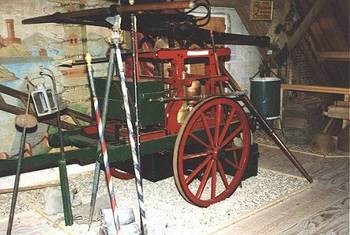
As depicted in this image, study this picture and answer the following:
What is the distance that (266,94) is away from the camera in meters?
5.88

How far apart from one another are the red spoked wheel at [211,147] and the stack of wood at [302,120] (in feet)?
7.18

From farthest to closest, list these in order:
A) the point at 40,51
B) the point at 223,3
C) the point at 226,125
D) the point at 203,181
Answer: the point at 223,3 → the point at 40,51 → the point at 226,125 → the point at 203,181

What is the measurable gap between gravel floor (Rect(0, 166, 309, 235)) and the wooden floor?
0.45ft

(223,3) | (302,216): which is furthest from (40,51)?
(302,216)

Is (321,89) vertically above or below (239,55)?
below

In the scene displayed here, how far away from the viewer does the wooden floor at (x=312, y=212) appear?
3.14 metres

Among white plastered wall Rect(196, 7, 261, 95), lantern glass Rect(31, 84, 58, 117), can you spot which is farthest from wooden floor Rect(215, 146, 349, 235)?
white plastered wall Rect(196, 7, 261, 95)

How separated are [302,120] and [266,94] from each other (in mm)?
667

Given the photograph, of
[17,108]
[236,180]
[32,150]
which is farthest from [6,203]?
[236,180]

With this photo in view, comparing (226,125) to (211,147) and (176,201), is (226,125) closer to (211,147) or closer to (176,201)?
(211,147)

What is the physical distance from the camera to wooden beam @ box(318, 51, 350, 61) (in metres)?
6.42

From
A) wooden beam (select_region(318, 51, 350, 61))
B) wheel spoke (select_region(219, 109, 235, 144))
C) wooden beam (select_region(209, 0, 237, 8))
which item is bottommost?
wheel spoke (select_region(219, 109, 235, 144))

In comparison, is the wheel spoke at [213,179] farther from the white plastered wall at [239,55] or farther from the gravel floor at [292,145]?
the white plastered wall at [239,55]

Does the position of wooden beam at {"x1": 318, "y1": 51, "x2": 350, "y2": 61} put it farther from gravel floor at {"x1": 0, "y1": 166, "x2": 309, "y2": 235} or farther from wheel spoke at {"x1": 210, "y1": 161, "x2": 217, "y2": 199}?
wheel spoke at {"x1": 210, "y1": 161, "x2": 217, "y2": 199}
